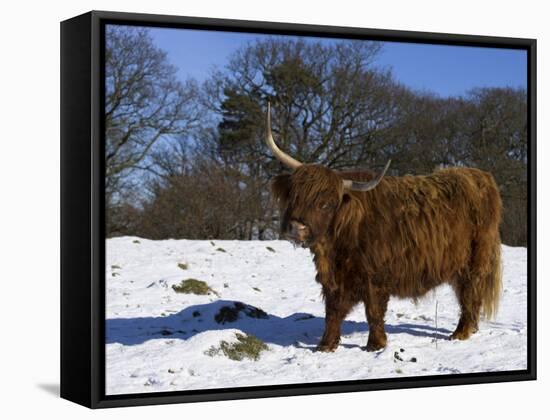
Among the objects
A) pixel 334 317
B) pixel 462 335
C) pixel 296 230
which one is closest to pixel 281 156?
pixel 296 230

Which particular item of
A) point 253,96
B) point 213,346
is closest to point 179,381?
point 213,346

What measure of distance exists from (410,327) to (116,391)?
268 centimetres

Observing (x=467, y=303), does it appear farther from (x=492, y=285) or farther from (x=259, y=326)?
(x=259, y=326)

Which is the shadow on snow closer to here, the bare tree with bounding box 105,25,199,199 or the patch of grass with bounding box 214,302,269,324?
the patch of grass with bounding box 214,302,269,324

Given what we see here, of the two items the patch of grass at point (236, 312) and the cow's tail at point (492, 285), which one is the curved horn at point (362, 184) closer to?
the patch of grass at point (236, 312)

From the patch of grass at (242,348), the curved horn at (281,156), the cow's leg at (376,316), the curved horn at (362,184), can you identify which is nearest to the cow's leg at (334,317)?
the cow's leg at (376,316)

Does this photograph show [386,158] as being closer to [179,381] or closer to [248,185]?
[248,185]

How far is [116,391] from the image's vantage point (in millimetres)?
7961

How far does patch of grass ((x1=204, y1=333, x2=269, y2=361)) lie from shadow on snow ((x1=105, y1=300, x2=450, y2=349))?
114 millimetres

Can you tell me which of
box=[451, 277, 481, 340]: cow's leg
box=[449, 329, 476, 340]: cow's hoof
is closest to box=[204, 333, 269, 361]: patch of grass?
box=[449, 329, 476, 340]: cow's hoof

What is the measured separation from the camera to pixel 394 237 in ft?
30.2

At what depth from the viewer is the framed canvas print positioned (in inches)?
319

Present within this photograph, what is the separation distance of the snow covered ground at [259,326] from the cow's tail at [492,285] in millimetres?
66

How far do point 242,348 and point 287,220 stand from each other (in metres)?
0.99
